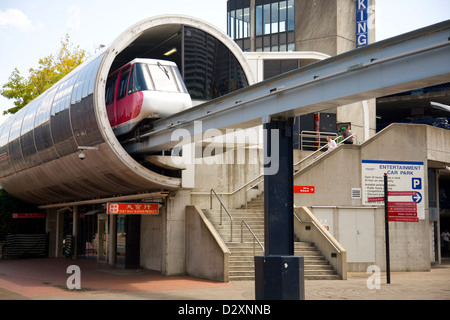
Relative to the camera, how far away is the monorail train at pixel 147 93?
1998cm

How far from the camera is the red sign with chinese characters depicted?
2086 cm

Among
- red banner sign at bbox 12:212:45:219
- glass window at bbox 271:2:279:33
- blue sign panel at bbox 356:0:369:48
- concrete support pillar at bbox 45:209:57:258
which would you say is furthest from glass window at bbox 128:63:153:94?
glass window at bbox 271:2:279:33

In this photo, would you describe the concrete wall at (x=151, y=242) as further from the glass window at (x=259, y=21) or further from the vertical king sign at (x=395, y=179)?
the glass window at (x=259, y=21)

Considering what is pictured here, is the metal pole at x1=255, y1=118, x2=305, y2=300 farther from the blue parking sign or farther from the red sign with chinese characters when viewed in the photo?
the blue parking sign

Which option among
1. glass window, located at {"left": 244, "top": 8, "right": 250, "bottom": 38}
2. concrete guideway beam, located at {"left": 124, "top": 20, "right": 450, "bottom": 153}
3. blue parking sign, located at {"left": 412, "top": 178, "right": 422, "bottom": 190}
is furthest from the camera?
glass window, located at {"left": 244, "top": 8, "right": 250, "bottom": 38}

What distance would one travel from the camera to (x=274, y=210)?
13125 millimetres

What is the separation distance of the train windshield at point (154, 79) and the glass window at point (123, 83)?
522mm

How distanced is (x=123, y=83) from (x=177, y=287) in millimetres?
7775

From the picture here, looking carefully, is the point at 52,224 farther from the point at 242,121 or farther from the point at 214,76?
the point at 242,121

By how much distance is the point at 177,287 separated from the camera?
1805 cm

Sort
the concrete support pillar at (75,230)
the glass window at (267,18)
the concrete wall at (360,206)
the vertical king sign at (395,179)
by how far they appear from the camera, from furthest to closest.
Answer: the glass window at (267,18) → the concrete support pillar at (75,230) → the vertical king sign at (395,179) → the concrete wall at (360,206)

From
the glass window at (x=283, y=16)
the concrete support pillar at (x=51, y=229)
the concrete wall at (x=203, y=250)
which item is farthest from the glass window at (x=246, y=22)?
the concrete wall at (x=203, y=250)

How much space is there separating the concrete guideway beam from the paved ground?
4.64 m

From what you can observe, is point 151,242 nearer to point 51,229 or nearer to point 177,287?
point 177,287
